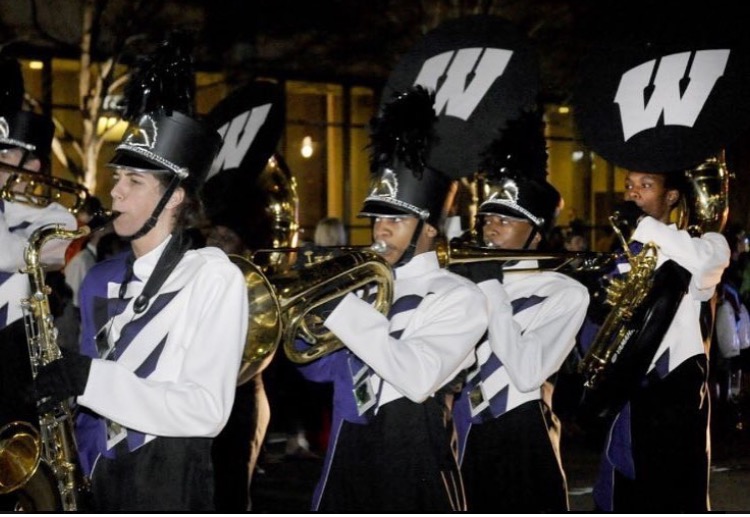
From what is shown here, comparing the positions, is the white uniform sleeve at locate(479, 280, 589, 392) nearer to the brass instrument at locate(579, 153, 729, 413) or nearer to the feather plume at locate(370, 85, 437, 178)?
the brass instrument at locate(579, 153, 729, 413)

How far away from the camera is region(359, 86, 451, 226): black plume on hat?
5.29m

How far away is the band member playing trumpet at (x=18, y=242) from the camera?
227 inches

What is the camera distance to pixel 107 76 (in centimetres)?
1570

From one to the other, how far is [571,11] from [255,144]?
14.2 meters

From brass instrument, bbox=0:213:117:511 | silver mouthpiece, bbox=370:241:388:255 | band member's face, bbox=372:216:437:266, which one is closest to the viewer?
brass instrument, bbox=0:213:117:511

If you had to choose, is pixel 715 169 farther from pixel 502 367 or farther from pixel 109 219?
pixel 109 219

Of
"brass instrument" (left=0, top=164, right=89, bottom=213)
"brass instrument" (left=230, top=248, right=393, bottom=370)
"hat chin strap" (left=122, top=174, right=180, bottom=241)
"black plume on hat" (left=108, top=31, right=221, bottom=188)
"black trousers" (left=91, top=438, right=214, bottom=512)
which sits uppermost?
"black plume on hat" (left=108, top=31, right=221, bottom=188)

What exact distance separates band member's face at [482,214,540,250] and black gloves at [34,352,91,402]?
10.8 feet

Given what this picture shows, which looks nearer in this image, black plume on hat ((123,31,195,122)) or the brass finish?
black plume on hat ((123,31,195,122))

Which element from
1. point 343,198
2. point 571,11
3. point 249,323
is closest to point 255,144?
point 249,323

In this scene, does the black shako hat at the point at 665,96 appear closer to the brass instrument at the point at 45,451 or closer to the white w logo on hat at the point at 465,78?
the white w logo on hat at the point at 465,78

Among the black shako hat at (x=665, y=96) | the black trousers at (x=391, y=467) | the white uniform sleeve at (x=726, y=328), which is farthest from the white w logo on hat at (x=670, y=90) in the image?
the white uniform sleeve at (x=726, y=328)

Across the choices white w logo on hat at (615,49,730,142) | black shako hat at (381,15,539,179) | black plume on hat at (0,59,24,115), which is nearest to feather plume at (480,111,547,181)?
black shako hat at (381,15,539,179)

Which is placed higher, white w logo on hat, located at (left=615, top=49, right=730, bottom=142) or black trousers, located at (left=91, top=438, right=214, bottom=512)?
white w logo on hat, located at (left=615, top=49, right=730, bottom=142)
